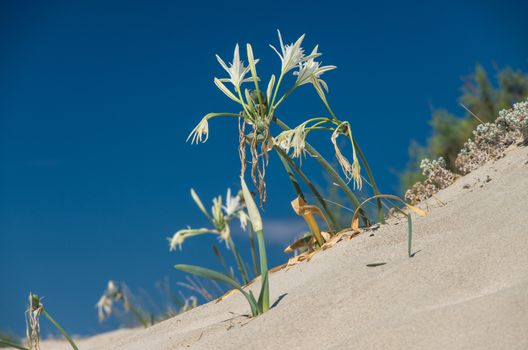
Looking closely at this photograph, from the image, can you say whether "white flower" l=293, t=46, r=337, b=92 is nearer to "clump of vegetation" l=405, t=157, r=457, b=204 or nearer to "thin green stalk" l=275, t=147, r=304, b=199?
"thin green stalk" l=275, t=147, r=304, b=199

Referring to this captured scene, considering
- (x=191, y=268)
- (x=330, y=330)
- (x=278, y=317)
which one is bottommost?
(x=330, y=330)

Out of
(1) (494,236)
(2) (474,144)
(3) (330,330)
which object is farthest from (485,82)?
(3) (330,330)

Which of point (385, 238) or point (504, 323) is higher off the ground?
point (385, 238)

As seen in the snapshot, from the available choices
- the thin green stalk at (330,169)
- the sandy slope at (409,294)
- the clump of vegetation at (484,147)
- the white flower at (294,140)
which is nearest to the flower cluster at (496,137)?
the clump of vegetation at (484,147)

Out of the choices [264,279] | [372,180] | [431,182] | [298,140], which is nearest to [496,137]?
[431,182]

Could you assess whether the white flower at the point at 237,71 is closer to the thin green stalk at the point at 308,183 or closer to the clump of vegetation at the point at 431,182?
the thin green stalk at the point at 308,183

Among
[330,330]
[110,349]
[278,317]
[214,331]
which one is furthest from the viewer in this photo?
[110,349]

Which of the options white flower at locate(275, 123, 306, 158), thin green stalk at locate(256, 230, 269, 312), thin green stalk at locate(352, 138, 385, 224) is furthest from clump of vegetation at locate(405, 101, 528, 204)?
thin green stalk at locate(256, 230, 269, 312)

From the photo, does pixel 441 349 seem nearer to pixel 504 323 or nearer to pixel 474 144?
pixel 504 323
